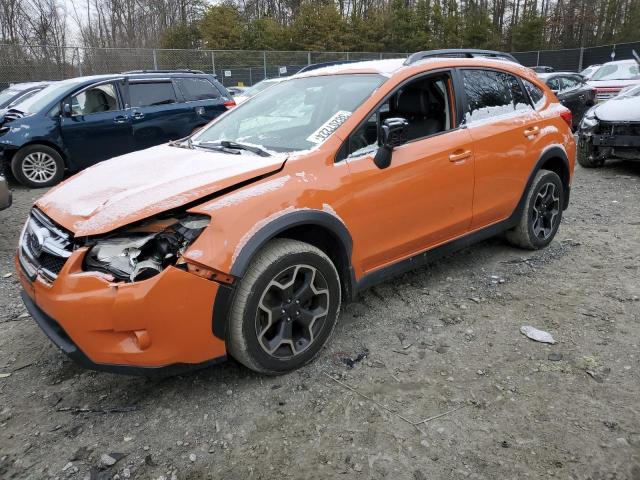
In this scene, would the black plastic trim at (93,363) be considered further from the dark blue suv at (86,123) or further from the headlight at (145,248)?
the dark blue suv at (86,123)

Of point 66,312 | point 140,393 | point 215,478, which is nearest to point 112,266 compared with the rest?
point 66,312

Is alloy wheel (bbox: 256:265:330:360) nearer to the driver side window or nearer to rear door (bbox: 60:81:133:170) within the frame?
the driver side window

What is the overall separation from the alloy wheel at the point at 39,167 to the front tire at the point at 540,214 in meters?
6.88

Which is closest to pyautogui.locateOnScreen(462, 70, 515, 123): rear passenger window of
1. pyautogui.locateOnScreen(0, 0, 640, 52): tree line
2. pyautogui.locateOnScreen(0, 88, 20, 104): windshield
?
pyautogui.locateOnScreen(0, 88, 20, 104): windshield

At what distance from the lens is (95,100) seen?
803 cm

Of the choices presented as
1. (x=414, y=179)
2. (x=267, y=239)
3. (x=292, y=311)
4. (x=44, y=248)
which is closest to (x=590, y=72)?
(x=414, y=179)

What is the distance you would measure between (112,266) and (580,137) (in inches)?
326

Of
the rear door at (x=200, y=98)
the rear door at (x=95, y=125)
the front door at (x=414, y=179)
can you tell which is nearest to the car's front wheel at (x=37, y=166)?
the rear door at (x=95, y=125)

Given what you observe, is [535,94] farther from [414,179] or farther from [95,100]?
[95,100]

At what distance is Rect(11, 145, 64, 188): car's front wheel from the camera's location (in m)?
7.68

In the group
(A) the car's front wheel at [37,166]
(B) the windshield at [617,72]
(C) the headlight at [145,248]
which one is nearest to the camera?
(C) the headlight at [145,248]

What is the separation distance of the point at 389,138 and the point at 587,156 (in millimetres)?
6660

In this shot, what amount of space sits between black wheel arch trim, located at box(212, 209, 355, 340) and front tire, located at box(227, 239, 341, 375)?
2.8 inches

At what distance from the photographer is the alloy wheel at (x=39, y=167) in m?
7.74
